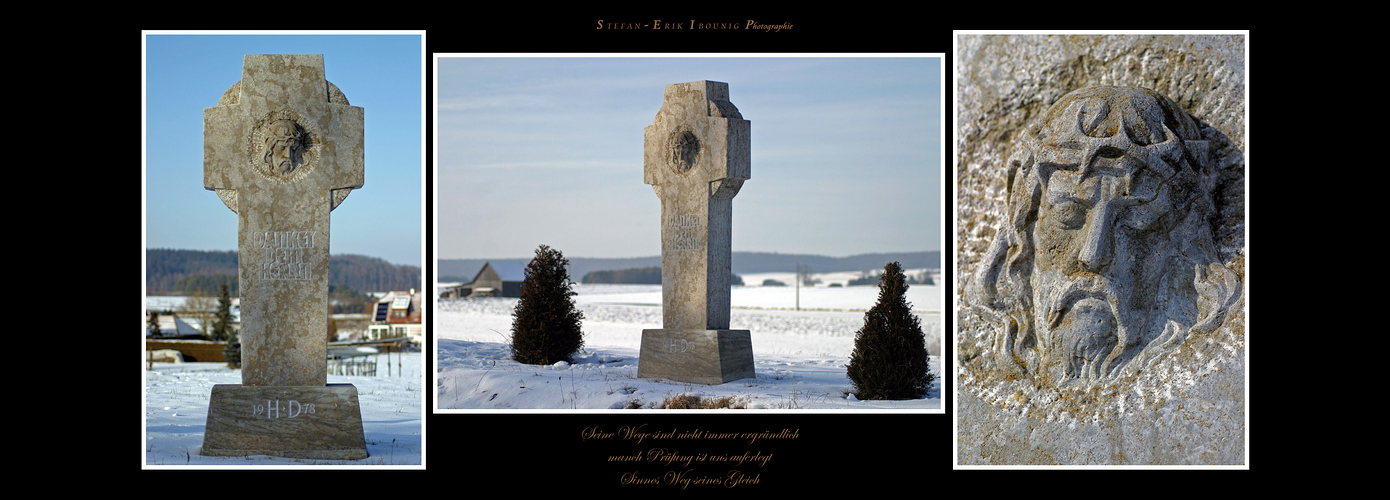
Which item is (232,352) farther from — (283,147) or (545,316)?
(283,147)

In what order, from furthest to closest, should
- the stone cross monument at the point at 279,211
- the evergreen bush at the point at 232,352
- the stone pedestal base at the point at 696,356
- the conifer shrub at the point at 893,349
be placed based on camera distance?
the evergreen bush at the point at 232,352, the stone pedestal base at the point at 696,356, the conifer shrub at the point at 893,349, the stone cross monument at the point at 279,211

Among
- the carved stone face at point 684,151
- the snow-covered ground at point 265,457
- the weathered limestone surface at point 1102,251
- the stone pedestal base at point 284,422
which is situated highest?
the carved stone face at point 684,151

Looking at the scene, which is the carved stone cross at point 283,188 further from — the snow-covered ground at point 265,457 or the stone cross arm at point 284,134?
the snow-covered ground at point 265,457

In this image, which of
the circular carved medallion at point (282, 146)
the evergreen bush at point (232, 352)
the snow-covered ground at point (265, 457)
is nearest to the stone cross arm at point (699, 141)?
the snow-covered ground at point (265, 457)

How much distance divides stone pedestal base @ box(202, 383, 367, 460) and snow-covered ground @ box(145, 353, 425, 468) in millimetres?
67

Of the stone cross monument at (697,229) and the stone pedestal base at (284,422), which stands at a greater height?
the stone cross monument at (697,229)

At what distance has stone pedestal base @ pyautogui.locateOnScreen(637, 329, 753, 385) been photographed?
8.36 meters

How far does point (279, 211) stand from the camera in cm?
555

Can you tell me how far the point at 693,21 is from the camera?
16.5 ft

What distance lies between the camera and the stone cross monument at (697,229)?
852cm

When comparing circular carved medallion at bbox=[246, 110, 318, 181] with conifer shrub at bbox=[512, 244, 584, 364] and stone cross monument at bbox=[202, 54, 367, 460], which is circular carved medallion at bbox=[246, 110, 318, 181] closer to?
stone cross monument at bbox=[202, 54, 367, 460]

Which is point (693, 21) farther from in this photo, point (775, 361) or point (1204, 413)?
point (775, 361)

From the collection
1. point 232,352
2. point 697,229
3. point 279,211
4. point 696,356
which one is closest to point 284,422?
point 279,211

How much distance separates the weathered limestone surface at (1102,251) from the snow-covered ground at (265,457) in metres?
3.19
